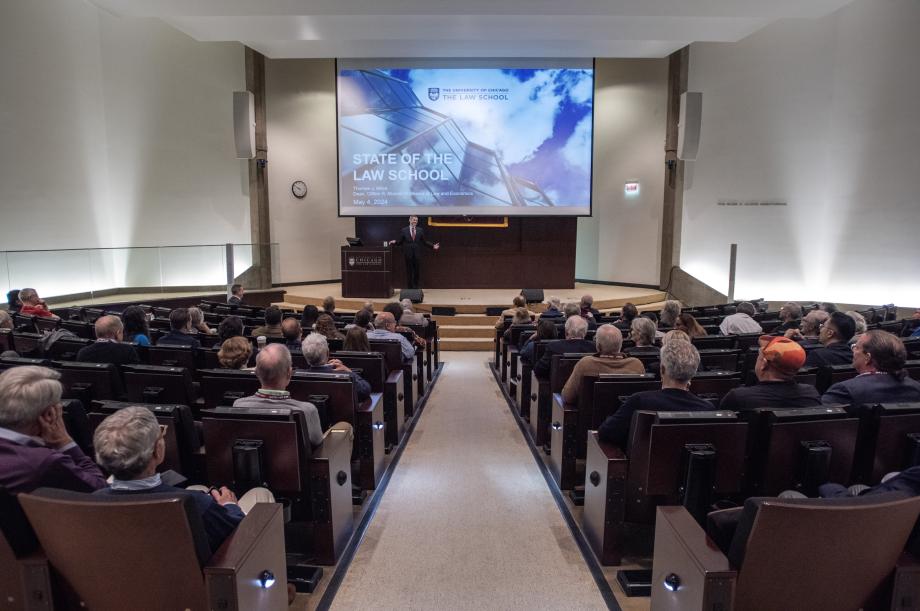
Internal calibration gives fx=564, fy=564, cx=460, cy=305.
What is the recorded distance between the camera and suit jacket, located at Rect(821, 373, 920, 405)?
8.56 ft

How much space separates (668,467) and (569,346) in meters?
1.83

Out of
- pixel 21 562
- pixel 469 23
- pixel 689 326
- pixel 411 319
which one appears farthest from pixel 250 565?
pixel 469 23

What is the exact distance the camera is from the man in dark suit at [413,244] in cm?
1053

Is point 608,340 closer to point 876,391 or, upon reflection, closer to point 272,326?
point 876,391

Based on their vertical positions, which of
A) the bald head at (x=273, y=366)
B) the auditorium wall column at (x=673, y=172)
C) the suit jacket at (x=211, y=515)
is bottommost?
the suit jacket at (x=211, y=515)

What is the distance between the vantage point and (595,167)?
12.5 metres

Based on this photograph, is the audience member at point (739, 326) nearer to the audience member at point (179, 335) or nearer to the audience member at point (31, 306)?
the audience member at point (179, 335)

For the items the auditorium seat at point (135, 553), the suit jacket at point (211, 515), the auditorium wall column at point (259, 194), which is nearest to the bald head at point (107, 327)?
the suit jacket at point (211, 515)

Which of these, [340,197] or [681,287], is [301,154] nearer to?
[340,197]

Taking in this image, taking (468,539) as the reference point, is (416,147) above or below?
above

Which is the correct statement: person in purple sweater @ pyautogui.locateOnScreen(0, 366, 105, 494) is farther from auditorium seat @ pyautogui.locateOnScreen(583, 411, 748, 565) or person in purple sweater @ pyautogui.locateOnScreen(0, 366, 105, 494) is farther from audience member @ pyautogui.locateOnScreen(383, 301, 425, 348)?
audience member @ pyautogui.locateOnScreen(383, 301, 425, 348)

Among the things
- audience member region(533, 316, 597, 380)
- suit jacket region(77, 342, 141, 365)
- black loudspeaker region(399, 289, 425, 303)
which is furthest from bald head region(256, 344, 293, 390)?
black loudspeaker region(399, 289, 425, 303)

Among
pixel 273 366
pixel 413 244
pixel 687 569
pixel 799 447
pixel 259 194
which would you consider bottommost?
pixel 687 569

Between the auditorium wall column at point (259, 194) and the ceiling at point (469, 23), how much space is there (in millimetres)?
717
